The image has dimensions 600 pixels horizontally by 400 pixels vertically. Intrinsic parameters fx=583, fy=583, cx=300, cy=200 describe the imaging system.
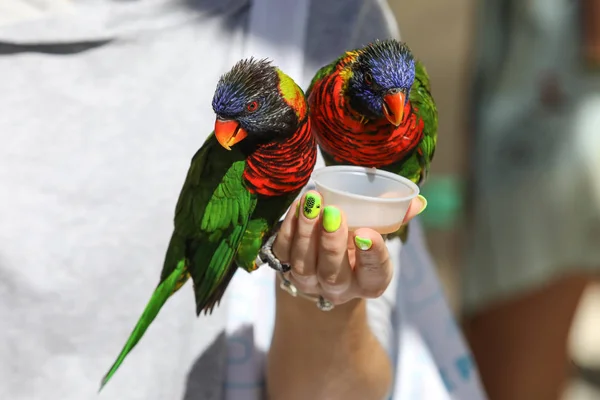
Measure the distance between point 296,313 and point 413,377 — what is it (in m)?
0.22

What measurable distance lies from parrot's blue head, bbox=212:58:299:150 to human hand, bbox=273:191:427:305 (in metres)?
0.06

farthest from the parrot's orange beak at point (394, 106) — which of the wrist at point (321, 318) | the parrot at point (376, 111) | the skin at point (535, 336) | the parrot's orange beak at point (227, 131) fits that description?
the skin at point (535, 336)

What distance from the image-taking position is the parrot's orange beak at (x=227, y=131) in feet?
1.28

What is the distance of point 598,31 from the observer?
1.19 metres

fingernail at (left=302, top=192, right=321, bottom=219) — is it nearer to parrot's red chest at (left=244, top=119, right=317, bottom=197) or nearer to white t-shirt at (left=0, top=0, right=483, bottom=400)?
parrot's red chest at (left=244, top=119, right=317, bottom=197)

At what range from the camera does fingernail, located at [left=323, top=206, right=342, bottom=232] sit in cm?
40

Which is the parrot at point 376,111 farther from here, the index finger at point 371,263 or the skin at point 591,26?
the skin at point 591,26

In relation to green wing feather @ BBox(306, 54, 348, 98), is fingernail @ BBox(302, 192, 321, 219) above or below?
below

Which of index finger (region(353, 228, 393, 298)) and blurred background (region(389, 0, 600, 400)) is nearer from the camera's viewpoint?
index finger (region(353, 228, 393, 298))

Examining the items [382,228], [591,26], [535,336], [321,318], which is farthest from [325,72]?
[535,336]

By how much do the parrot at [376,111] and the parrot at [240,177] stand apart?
0.08 feet

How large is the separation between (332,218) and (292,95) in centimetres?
9

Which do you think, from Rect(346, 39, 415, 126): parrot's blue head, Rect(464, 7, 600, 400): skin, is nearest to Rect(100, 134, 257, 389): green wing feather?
Rect(346, 39, 415, 126): parrot's blue head

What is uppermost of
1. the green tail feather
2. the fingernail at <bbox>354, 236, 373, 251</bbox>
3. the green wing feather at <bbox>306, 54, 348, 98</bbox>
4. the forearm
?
the green wing feather at <bbox>306, 54, 348, 98</bbox>
